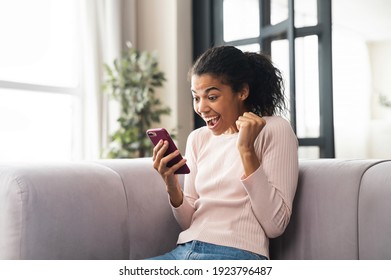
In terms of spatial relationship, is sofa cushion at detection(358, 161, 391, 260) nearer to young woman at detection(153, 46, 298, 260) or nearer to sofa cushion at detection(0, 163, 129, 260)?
young woman at detection(153, 46, 298, 260)

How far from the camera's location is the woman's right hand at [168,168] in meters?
1.59

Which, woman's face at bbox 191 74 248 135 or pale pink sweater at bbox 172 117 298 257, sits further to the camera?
woman's face at bbox 191 74 248 135

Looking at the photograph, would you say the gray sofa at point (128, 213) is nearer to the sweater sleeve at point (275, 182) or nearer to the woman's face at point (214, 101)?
the sweater sleeve at point (275, 182)

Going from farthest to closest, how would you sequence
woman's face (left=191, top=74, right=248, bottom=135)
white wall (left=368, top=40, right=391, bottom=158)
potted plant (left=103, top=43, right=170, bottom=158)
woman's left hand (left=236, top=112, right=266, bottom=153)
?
potted plant (left=103, top=43, right=170, bottom=158) < white wall (left=368, top=40, right=391, bottom=158) < woman's face (left=191, top=74, right=248, bottom=135) < woman's left hand (left=236, top=112, right=266, bottom=153)

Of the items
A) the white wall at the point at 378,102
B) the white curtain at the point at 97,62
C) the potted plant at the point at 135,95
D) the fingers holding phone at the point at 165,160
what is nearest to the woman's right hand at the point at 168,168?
the fingers holding phone at the point at 165,160

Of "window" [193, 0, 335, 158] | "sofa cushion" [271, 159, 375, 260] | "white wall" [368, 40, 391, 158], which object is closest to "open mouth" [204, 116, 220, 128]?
"sofa cushion" [271, 159, 375, 260]

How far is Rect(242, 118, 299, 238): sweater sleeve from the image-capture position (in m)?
1.52

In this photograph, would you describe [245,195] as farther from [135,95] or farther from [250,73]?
[135,95]

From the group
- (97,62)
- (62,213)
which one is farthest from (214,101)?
(97,62)

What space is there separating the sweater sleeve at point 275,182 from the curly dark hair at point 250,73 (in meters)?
0.18

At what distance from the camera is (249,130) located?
4.92 feet

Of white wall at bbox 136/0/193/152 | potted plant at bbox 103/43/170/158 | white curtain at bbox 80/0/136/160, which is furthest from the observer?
white wall at bbox 136/0/193/152

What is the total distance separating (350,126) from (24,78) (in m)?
2.00
